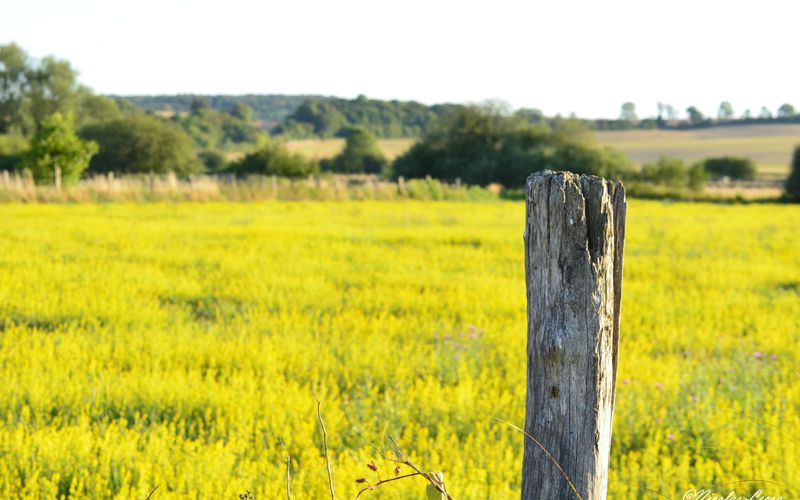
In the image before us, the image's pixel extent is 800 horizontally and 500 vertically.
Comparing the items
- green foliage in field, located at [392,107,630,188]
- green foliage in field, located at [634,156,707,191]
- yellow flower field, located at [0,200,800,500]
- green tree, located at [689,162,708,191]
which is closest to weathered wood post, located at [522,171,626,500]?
yellow flower field, located at [0,200,800,500]

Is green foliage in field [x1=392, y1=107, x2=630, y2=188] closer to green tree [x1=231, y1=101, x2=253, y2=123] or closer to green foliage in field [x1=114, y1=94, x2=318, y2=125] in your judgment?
green tree [x1=231, y1=101, x2=253, y2=123]

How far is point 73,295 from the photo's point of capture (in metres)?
9.05

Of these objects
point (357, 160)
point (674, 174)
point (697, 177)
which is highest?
point (357, 160)

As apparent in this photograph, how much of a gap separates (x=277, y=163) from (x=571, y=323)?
51534mm

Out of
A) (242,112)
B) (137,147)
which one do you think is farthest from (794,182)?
(242,112)

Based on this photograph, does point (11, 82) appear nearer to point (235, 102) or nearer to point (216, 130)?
point (216, 130)

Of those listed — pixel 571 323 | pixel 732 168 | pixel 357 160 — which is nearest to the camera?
pixel 571 323

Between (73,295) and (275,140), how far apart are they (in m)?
47.1

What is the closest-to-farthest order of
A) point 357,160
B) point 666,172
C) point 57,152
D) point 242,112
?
point 57,152 → point 666,172 → point 357,160 → point 242,112

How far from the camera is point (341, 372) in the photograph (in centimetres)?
628

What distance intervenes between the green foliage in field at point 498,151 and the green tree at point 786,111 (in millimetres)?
75510

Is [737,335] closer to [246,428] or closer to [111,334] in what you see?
[246,428]

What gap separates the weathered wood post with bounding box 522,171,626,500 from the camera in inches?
86.8

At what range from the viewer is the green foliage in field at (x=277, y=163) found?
172 ft
